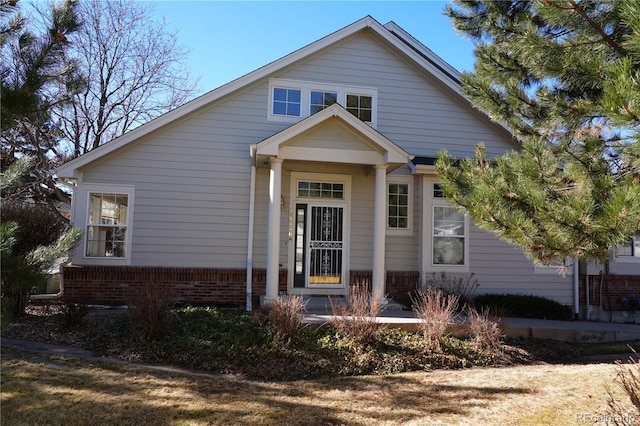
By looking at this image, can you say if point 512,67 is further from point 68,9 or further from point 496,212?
point 68,9

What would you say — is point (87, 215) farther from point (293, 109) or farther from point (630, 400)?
point (630, 400)

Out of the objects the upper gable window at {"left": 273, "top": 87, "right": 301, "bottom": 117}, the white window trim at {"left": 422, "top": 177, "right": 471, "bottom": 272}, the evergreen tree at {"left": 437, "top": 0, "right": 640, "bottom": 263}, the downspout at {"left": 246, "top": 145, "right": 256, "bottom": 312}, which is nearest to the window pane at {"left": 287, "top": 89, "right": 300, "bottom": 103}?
the upper gable window at {"left": 273, "top": 87, "right": 301, "bottom": 117}

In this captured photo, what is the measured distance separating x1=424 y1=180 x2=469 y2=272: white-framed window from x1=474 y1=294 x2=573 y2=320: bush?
3.24 feet

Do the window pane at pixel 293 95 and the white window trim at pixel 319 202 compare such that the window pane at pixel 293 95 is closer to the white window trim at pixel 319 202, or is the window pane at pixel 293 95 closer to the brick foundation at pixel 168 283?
the white window trim at pixel 319 202

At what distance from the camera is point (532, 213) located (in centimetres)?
Result: 435

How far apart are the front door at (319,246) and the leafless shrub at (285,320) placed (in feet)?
10.9

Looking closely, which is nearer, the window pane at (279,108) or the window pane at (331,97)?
the window pane at (279,108)

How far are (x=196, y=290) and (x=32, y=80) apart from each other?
21.5 ft

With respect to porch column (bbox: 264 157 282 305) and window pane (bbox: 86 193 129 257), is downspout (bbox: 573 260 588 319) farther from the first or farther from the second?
window pane (bbox: 86 193 129 257)

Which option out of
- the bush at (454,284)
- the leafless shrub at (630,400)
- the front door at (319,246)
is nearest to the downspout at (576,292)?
the bush at (454,284)

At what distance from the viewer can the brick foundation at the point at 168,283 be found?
9305 mm

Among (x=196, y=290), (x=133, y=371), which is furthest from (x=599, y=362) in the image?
(x=196, y=290)

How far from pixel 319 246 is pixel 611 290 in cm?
787

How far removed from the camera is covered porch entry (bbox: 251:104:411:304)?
359 inches
